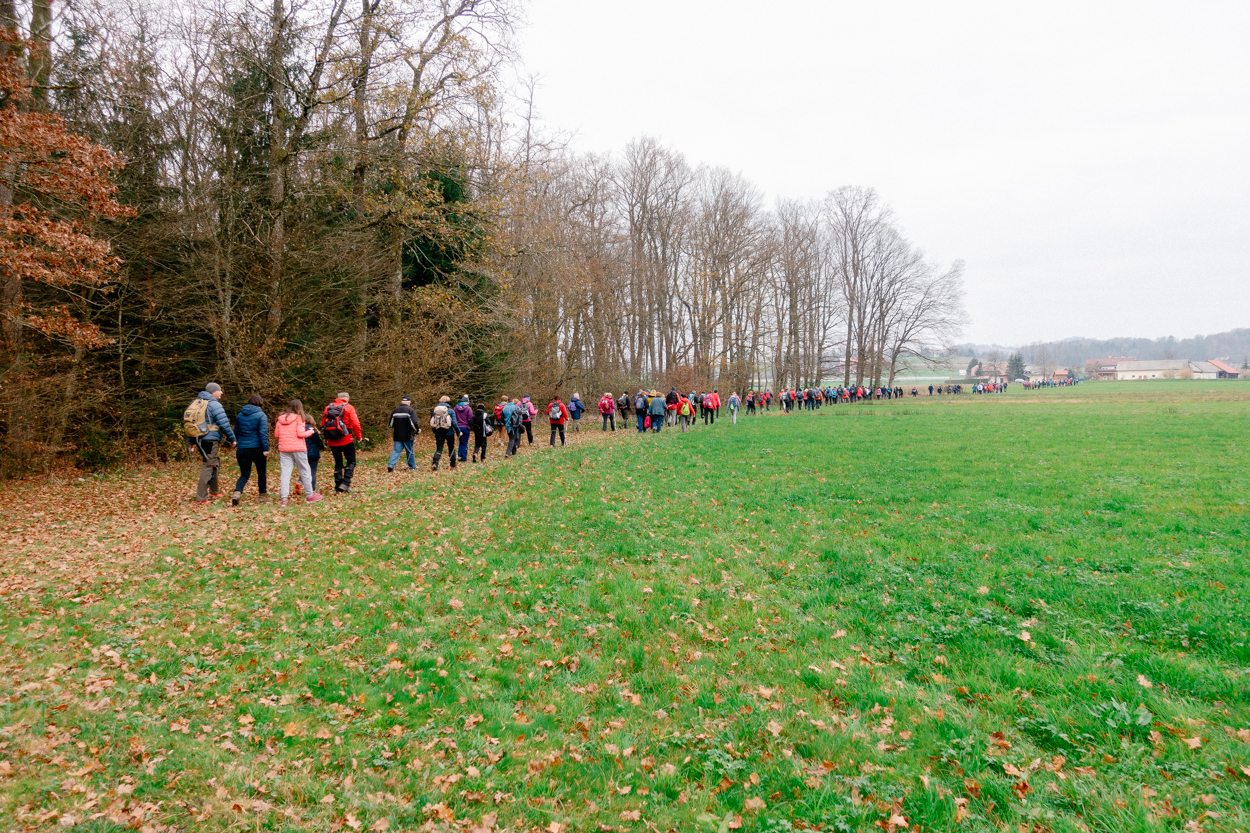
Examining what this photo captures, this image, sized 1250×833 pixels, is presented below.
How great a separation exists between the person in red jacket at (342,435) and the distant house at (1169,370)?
6968 inches

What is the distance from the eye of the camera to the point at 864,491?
36.1 feet

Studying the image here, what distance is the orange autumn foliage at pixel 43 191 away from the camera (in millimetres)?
9047

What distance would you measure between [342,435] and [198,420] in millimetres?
2317

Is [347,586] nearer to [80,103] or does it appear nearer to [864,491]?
[864,491]

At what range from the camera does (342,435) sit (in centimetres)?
1159

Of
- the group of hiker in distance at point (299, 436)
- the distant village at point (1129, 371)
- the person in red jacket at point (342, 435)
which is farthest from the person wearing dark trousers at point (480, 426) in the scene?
the distant village at point (1129, 371)

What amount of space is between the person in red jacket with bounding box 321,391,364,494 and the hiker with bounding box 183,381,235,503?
1691mm

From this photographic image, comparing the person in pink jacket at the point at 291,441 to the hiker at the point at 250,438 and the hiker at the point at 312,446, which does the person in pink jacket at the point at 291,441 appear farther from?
the hiker at the point at 250,438

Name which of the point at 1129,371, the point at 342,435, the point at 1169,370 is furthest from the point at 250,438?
the point at 1129,371

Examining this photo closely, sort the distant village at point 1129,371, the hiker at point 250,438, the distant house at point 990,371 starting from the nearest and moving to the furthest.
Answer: the hiker at point 250,438 < the distant house at point 990,371 < the distant village at point 1129,371

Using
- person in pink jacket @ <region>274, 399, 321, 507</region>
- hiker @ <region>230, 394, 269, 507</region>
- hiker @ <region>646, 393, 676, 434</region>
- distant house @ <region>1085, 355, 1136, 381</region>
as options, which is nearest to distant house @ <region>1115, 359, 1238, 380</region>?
distant house @ <region>1085, 355, 1136, 381</region>

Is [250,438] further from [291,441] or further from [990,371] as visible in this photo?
[990,371]

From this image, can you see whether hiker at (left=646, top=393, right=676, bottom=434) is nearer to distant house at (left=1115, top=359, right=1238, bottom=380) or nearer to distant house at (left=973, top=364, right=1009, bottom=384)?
distant house at (left=973, top=364, right=1009, bottom=384)

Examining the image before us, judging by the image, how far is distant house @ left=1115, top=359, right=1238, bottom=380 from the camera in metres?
139
